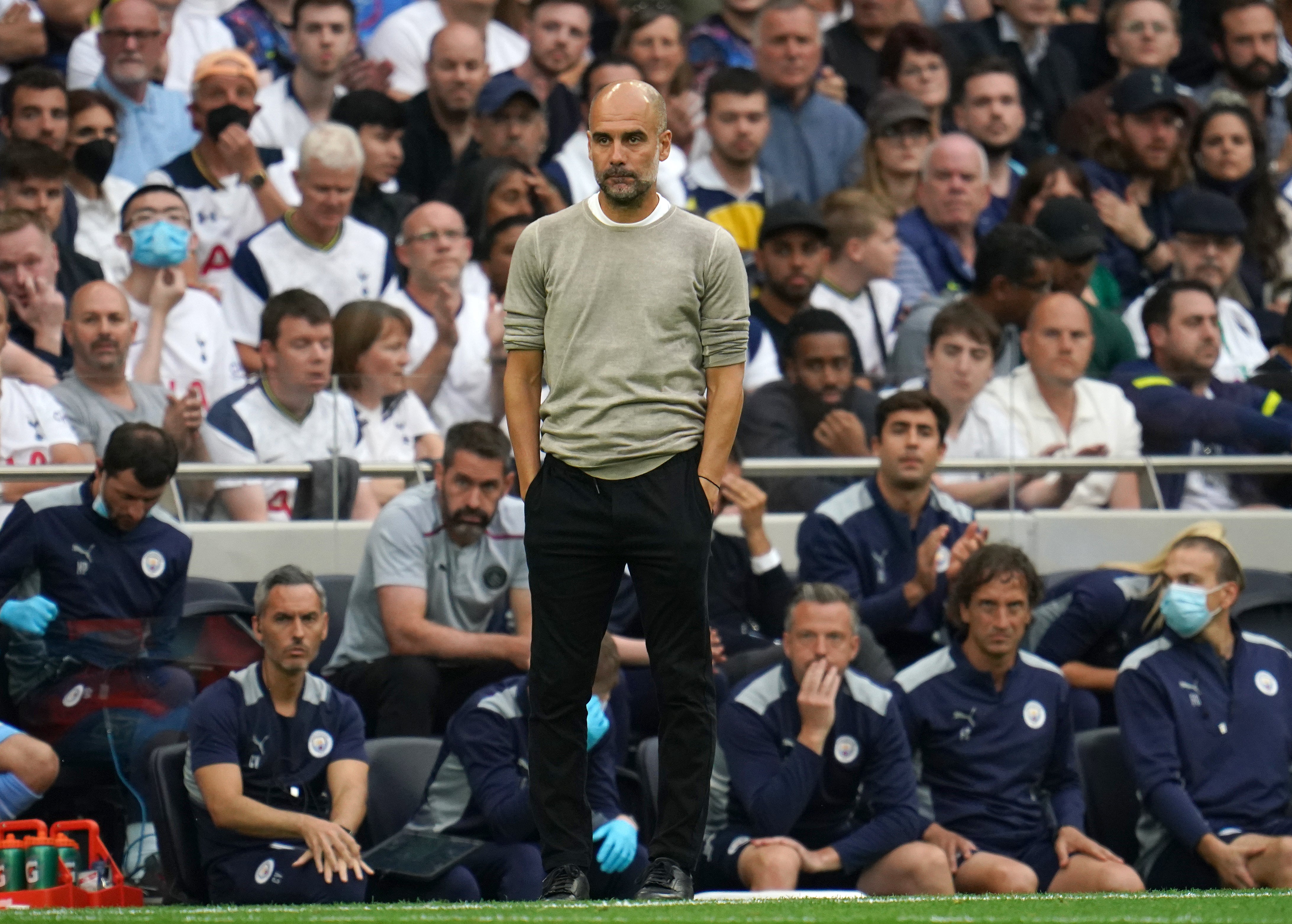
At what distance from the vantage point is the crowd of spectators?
22.2 ft

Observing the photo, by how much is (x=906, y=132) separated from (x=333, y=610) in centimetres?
455

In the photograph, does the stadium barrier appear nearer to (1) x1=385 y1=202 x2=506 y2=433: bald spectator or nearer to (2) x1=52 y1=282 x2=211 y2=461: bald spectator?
(2) x1=52 y1=282 x2=211 y2=461: bald spectator

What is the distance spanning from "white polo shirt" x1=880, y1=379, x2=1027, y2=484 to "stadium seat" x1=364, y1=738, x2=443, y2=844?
249cm

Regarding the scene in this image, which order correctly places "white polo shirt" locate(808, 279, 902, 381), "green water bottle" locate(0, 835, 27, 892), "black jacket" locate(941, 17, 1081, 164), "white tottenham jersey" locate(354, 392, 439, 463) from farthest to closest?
"black jacket" locate(941, 17, 1081, 164)
"white polo shirt" locate(808, 279, 902, 381)
"white tottenham jersey" locate(354, 392, 439, 463)
"green water bottle" locate(0, 835, 27, 892)

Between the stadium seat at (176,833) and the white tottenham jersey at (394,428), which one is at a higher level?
the white tottenham jersey at (394,428)

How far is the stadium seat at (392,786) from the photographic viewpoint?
6812 mm

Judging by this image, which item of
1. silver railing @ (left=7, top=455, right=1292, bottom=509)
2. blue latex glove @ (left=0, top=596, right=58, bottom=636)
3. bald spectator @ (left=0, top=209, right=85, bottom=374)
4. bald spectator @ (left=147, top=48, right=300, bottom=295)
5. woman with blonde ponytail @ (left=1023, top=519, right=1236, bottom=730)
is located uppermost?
bald spectator @ (left=147, top=48, right=300, bottom=295)

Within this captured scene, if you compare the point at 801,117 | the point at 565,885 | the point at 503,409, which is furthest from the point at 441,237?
the point at 565,885

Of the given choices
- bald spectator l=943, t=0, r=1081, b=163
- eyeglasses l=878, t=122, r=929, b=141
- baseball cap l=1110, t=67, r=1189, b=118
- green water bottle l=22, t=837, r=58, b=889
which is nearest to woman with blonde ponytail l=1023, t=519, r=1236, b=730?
eyeglasses l=878, t=122, r=929, b=141

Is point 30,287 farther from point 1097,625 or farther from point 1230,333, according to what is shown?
point 1230,333

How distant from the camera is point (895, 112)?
34.2 ft

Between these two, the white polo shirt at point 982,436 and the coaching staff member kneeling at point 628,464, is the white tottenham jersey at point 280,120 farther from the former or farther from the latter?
the coaching staff member kneeling at point 628,464

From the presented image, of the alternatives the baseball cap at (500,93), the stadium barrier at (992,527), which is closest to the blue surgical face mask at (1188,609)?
the stadium barrier at (992,527)

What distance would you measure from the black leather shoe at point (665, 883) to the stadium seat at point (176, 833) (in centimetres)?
227
